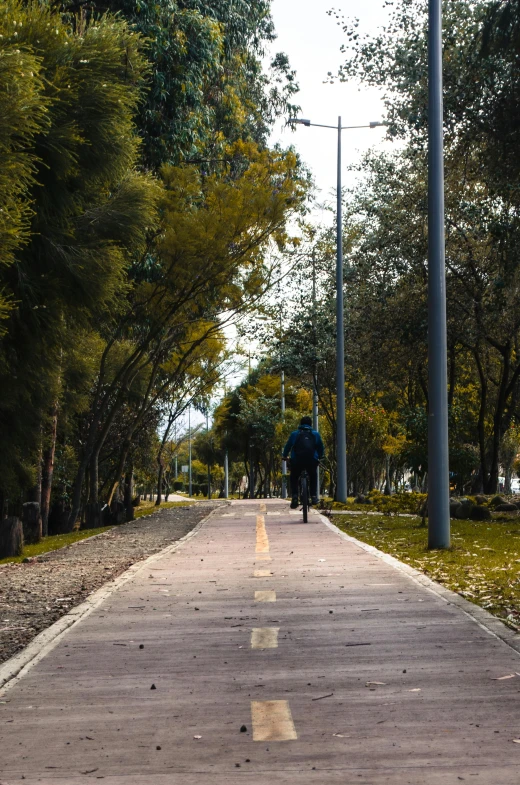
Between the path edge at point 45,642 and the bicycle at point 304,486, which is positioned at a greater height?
the bicycle at point 304,486

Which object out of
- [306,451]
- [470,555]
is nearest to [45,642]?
[470,555]

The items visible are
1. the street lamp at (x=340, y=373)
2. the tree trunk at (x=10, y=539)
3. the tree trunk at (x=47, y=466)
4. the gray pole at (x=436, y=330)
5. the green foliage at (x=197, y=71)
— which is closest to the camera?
the gray pole at (x=436, y=330)

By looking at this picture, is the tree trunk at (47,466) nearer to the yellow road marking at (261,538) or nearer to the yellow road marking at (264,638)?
the yellow road marking at (261,538)

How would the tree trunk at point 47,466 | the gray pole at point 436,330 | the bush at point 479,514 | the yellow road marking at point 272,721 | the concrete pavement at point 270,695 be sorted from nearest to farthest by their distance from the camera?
the concrete pavement at point 270,695, the yellow road marking at point 272,721, the gray pole at point 436,330, the bush at point 479,514, the tree trunk at point 47,466

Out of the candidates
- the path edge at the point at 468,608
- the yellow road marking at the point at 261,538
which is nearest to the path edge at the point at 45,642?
the path edge at the point at 468,608

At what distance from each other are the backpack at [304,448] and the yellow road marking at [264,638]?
12.1 meters

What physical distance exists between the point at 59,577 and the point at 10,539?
5.40 meters

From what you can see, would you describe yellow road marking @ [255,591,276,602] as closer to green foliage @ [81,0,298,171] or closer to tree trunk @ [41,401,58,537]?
green foliage @ [81,0,298,171]

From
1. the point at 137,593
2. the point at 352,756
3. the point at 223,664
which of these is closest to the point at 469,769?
the point at 352,756

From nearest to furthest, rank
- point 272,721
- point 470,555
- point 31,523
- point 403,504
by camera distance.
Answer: point 272,721 → point 470,555 → point 31,523 → point 403,504

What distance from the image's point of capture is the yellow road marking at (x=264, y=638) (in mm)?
6695

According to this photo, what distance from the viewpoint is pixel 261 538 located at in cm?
1642

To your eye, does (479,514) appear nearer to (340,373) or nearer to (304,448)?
(304,448)

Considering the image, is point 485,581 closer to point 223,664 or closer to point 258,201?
point 223,664
